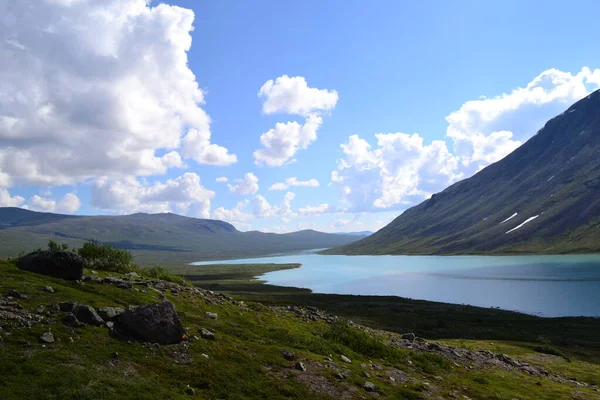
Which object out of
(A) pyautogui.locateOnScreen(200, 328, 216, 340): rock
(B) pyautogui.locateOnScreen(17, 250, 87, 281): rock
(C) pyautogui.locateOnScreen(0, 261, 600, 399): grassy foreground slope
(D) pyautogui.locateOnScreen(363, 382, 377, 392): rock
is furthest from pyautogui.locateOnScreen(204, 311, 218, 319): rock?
(D) pyautogui.locateOnScreen(363, 382, 377, 392): rock

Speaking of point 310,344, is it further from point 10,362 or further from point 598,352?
point 598,352

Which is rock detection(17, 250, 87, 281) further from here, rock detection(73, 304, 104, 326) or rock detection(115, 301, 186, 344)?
rock detection(115, 301, 186, 344)

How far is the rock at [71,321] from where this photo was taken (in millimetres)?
19406

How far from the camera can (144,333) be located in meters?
19.9

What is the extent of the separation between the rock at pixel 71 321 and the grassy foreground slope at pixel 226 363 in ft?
1.07

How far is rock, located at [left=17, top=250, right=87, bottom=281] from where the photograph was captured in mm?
26672

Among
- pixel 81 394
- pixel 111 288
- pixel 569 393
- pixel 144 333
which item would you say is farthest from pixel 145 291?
pixel 569 393

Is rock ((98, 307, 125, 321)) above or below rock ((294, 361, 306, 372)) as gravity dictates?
above

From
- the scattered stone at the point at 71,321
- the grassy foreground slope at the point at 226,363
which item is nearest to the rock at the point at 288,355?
the grassy foreground slope at the point at 226,363

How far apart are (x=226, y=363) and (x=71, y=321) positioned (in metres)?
7.80

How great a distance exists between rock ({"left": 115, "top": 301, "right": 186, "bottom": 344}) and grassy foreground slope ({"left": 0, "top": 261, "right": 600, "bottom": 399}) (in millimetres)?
639

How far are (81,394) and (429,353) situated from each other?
2395 centimetres

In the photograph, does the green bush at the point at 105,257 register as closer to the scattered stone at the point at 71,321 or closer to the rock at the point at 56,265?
the rock at the point at 56,265

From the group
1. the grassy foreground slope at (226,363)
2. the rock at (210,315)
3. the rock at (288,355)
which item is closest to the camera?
the grassy foreground slope at (226,363)
